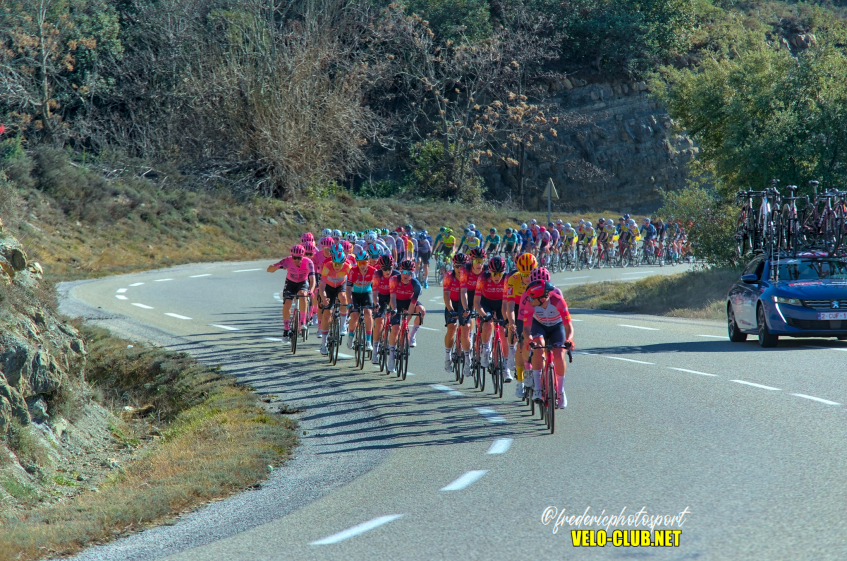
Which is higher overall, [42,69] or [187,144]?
[42,69]

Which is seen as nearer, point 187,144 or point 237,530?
point 237,530

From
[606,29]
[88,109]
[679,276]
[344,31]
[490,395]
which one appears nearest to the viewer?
[490,395]

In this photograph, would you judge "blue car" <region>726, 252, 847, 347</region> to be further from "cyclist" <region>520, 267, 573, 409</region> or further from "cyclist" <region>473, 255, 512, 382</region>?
"cyclist" <region>520, 267, 573, 409</region>

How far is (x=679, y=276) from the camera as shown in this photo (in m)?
29.4

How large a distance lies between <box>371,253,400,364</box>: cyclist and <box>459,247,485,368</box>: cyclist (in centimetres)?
143

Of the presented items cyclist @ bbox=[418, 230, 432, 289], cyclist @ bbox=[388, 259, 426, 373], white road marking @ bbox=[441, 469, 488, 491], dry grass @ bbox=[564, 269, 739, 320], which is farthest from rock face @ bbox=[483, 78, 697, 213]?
white road marking @ bbox=[441, 469, 488, 491]

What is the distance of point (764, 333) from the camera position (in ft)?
54.0

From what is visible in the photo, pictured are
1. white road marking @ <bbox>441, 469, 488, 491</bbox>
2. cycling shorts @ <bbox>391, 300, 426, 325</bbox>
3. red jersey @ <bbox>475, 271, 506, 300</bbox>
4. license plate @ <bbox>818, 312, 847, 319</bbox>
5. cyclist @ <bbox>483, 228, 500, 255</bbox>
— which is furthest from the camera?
cyclist @ <bbox>483, 228, 500, 255</bbox>

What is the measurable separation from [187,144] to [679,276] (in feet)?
104

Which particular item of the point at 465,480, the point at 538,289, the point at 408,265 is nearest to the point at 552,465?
the point at 465,480

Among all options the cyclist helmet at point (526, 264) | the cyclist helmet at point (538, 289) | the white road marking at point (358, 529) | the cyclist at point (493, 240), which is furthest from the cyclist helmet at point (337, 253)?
the cyclist at point (493, 240)

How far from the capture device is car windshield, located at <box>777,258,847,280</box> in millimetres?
17031

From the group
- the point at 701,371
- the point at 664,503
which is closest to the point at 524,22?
the point at 701,371

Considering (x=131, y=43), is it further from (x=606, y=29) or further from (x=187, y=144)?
(x=606, y=29)
